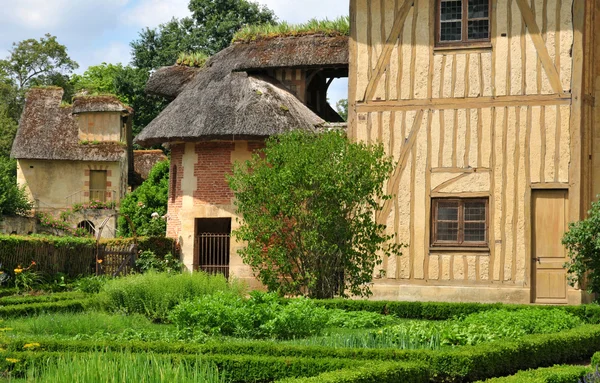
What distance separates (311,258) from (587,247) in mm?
5117

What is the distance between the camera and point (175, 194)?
24.8 meters

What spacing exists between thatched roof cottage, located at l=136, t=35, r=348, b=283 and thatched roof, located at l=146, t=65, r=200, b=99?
1.51m

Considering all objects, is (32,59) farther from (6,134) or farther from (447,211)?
(447,211)

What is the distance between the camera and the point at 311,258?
1836 cm

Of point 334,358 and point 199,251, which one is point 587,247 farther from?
point 199,251

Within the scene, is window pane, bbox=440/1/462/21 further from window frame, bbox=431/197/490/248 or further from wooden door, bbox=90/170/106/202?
wooden door, bbox=90/170/106/202

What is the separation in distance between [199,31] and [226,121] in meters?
27.2

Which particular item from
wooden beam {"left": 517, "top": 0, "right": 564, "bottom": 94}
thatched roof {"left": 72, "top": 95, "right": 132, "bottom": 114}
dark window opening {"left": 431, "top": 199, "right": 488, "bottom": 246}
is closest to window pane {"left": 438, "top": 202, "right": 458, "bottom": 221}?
dark window opening {"left": 431, "top": 199, "right": 488, "bottom": 246}

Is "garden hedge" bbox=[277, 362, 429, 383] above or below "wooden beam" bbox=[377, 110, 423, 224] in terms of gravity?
below

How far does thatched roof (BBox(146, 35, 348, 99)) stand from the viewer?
24.6 m

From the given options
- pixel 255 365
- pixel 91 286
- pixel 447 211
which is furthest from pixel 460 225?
pixel 255 365

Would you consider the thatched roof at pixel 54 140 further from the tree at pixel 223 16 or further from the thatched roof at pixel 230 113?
the thatched roof at pixel 230 113

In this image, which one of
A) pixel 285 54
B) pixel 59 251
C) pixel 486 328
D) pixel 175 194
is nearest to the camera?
pixel 486 328

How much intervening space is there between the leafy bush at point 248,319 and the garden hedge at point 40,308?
3707 mm
